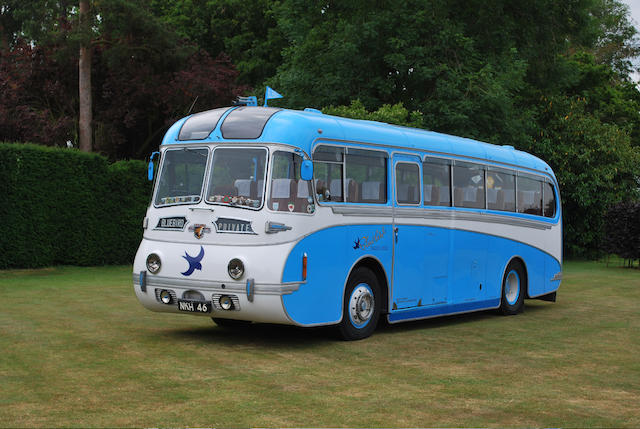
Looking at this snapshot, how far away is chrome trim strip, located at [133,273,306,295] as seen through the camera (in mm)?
10680

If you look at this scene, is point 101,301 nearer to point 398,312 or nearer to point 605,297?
point 398,312

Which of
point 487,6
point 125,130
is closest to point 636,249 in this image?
point 487,6

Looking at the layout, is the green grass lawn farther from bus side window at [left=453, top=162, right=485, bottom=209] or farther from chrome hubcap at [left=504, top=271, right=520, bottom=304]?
bus side window at [left=453, top=162, right=485, bottom=209]

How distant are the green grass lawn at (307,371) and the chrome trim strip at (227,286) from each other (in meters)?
0.76

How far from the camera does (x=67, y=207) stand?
78.3ft

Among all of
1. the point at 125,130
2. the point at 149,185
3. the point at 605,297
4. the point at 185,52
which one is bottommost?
the point at 605,297

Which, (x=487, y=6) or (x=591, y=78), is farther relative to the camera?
(x=591, y=78)

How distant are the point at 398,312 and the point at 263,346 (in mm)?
2544

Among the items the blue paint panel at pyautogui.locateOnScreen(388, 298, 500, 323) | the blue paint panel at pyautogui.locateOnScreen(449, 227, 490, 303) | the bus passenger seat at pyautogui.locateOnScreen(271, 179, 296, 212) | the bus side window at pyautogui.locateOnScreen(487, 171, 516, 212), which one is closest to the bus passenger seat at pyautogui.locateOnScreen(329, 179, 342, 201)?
the bus passenger seat at pyautogui.locateOnScreen(271, 179, 296, 212)

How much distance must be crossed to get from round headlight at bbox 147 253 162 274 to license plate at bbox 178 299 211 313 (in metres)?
0.54

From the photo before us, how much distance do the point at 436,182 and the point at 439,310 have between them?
2.06 meters

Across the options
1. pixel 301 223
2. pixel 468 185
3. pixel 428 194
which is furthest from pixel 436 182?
pixel 301 223

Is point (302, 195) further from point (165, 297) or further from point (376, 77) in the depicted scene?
point (376, 77)

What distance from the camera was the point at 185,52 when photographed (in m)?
33.0
